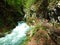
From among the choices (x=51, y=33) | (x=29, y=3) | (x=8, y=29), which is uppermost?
(x=29, y=3)

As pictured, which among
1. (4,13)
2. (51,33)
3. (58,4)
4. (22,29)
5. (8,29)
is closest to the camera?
(51,33)

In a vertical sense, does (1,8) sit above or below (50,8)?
above

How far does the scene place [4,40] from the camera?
1402cm

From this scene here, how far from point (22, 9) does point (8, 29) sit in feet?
9.67

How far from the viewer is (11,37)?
1425cm

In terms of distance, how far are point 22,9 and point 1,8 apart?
1.77 metres

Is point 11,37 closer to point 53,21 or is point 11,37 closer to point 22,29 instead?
point 22,29

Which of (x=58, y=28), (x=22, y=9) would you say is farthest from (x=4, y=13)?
(x=58, y=28)

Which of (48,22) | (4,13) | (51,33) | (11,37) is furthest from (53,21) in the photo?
(4,13)

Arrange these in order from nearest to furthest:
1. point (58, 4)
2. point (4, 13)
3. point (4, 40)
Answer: point (58, 4)
point (4, 40)
point (4, 13)

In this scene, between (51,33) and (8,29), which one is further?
(8,29)

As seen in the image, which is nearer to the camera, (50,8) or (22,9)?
(50,8)

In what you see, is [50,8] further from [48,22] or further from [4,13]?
[4,13]

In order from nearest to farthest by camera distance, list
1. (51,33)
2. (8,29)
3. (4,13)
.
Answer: (51,33) → (8,29) → (4,13)
